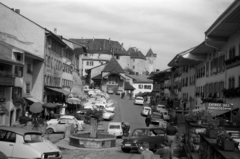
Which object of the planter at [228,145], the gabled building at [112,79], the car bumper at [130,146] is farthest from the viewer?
the gabled building at [112,79]

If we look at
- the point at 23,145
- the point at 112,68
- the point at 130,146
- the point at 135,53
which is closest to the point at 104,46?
the point at 135,53

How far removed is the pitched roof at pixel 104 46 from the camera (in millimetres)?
169000

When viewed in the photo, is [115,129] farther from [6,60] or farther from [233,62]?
[233,62]

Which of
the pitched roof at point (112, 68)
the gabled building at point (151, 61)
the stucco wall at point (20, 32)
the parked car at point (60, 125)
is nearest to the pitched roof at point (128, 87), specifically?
the pitched roof at point (112, 68)

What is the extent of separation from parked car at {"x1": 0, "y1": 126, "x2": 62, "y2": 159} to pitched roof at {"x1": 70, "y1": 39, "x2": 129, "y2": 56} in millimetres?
151896

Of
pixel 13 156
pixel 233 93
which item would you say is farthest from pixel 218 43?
pixel 13 156

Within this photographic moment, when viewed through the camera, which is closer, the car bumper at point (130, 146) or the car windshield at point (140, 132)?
the car bumper at point (130, 146)

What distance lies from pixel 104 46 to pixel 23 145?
159 metres

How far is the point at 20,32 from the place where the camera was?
159 feet

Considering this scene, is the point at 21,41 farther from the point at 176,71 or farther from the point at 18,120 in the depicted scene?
the point at 176,71

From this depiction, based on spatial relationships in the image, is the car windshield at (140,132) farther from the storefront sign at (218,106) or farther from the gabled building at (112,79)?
the gabled building at (112,79)

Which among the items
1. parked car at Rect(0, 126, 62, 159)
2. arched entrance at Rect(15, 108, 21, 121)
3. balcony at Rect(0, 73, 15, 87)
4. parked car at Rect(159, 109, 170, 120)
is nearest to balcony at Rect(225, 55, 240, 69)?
parked car at Rect(0, 126, 62, 159)

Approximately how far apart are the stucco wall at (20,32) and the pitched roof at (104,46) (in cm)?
11619

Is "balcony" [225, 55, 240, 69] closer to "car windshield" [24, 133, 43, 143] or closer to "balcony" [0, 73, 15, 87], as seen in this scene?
"car windshield" [24, 133, 43, 143]
